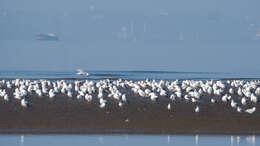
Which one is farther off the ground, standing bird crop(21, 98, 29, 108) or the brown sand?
standing bird crop(21, 98, 29, 108)

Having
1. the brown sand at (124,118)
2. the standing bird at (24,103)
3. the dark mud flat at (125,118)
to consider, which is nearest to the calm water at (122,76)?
the brown sand at (124,118)

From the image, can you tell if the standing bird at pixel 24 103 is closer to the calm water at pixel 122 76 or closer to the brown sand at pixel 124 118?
the brown sand at pixel 124 118

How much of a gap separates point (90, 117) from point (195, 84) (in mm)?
10556

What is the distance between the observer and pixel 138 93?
29.1 m

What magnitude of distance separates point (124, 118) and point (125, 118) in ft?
0.10

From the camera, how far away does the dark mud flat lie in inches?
847

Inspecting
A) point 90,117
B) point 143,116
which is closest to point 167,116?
point 143,116

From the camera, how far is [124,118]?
2291 centimetres

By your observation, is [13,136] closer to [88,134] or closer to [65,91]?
[88,134]

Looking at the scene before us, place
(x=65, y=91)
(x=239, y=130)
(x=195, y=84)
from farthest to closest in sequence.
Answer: (x=195, y=84)
(x=65, y=91)
(x=239, y=130)

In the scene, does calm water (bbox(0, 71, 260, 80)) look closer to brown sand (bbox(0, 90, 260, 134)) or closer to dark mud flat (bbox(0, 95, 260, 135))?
brown sand (bbox(0, 90, 260, 134))
